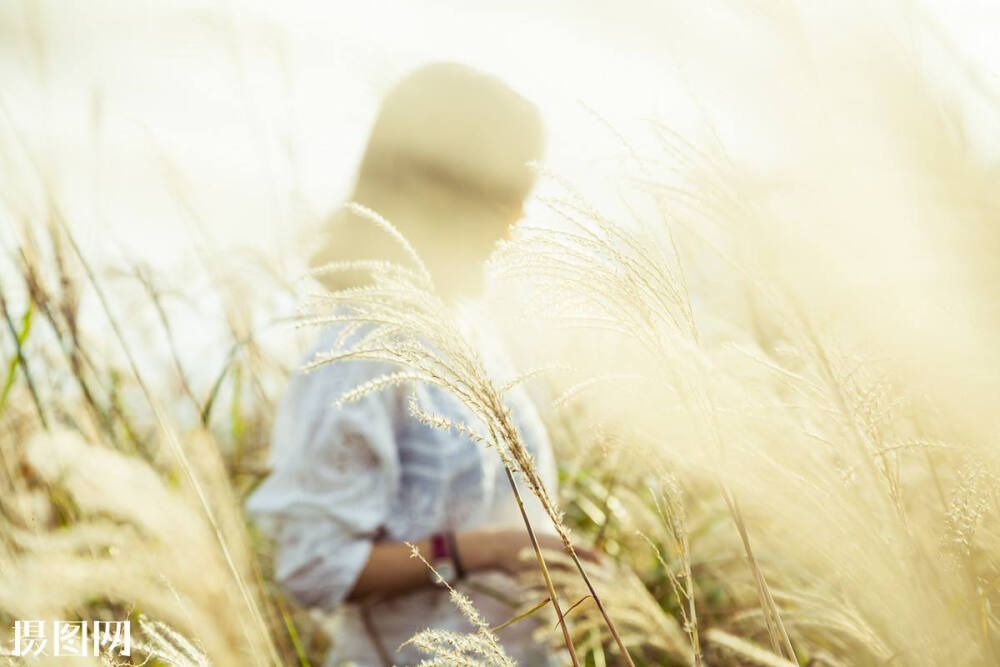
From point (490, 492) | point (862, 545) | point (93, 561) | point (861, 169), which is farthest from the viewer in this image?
point (490, 492)

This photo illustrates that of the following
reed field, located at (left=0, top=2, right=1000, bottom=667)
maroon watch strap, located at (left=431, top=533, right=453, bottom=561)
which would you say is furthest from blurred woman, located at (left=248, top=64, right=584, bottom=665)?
reed field, located at (left=0, top=2, right=1000, bottom=667)

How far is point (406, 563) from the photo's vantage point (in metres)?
1.67

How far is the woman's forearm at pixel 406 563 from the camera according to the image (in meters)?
1.67

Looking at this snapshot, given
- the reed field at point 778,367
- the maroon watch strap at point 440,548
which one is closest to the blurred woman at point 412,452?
the maroon watch strap at point 440,548

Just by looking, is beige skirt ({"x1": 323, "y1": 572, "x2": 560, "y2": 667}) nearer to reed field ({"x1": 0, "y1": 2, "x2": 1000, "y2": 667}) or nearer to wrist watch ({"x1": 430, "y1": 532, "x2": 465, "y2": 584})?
wrist watch ({"x1": 430, "y1": 532, "x2": 465, "y2": 584})

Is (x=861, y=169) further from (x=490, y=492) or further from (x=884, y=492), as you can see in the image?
(x=490, y=492)

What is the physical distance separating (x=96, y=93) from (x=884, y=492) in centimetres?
157

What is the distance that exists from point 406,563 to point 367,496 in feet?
0.58

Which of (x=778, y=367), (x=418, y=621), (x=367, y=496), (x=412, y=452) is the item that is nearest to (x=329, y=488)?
(x=367, y=496)

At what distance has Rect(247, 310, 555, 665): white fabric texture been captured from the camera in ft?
5.44

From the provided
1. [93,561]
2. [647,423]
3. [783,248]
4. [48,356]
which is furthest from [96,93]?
[783,248]

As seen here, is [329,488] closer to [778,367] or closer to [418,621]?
[418,621]

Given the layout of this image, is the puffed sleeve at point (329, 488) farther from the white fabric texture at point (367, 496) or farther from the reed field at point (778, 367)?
the reed field at point (778, 367)

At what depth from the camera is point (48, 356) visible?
1890 millimetres
